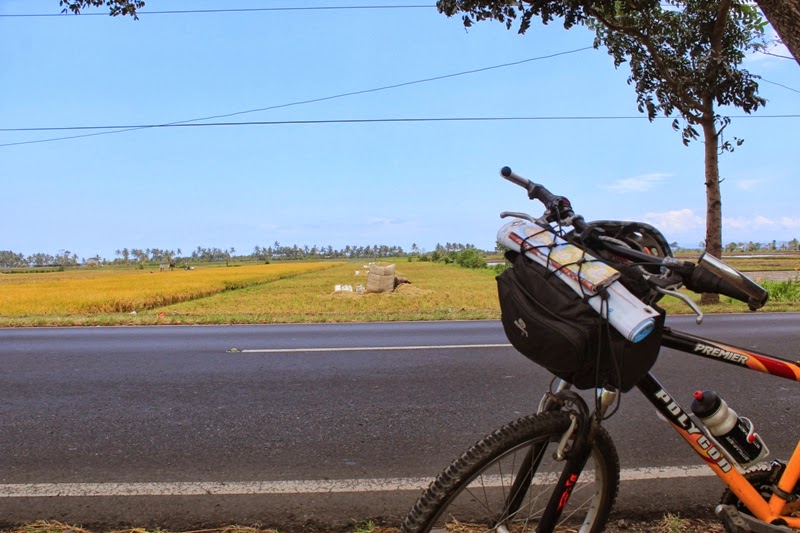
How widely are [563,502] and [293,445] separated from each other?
7.17 feet

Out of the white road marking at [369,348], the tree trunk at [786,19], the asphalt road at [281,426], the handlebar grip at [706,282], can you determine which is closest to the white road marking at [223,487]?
the asphalt road at [281,426]

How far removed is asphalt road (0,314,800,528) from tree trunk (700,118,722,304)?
6.15 meters

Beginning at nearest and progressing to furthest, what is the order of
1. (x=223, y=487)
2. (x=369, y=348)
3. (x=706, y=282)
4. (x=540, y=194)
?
(x=706, y=282) → (x=540, y=194) → (x=223, y=487) → (x=369, y=348)

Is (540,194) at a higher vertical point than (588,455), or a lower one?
higher

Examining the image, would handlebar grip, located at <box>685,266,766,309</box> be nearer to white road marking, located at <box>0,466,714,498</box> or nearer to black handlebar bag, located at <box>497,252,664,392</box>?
black handlebar bag, located at <box>497,252,664,392</box>

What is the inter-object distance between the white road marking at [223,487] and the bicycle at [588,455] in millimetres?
1046

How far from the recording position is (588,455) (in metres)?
1.63

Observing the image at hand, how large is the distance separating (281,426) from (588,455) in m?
2.63

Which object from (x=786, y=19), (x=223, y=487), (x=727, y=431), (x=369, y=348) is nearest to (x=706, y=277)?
(x=727, y=431)

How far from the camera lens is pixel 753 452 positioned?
70.2 inches

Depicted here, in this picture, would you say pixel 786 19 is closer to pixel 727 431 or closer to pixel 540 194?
pixel 540 194

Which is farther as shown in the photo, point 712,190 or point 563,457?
point 712,190

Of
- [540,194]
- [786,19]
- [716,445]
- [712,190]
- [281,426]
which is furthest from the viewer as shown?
[712,190]

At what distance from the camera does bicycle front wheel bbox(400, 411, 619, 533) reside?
1532mm
